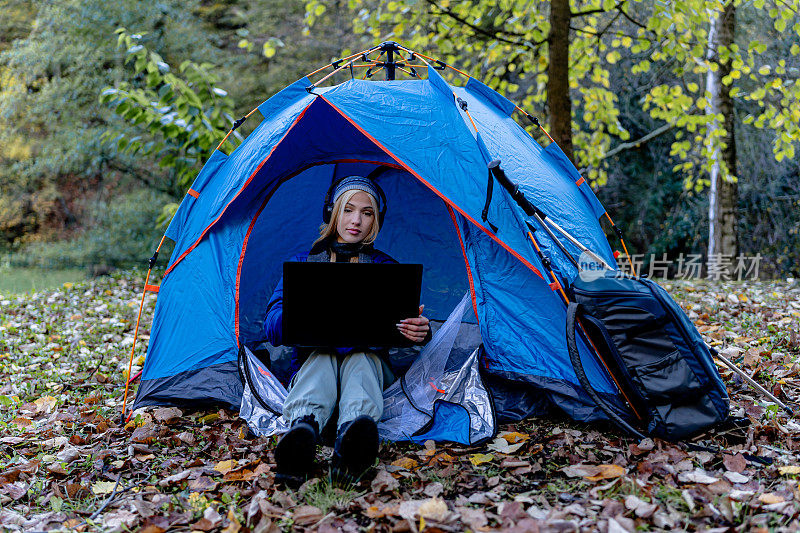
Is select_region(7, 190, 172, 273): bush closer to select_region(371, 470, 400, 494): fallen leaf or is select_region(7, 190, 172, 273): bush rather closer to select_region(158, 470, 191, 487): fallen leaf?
select_region(158, 470, 191, 487): fallen leaf

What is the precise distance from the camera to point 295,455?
7.72 ft

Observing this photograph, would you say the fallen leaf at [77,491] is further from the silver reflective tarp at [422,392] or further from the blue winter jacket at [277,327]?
the blue winter jacket at [277,327]

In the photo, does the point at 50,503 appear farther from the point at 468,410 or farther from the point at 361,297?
the point at 468,410

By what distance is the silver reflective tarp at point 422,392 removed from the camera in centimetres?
293

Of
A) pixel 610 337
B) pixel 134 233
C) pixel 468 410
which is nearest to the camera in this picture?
pixel 610 337

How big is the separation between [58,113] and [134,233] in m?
2.58

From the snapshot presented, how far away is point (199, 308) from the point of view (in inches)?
132

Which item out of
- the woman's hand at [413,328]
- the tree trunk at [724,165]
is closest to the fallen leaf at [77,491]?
the woman's hand at [413,328]

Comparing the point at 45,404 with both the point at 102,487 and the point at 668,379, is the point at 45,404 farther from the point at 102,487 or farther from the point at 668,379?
the point at 668,379

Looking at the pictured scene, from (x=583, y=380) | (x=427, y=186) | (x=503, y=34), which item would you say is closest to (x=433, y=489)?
(x=583, y=380)

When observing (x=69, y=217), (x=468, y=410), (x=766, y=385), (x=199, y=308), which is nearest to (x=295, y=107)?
(x=199, y=308)

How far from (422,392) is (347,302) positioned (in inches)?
27.1

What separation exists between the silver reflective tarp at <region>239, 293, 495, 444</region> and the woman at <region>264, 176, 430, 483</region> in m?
0.15

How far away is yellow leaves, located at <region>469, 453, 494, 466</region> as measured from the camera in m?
2.57
